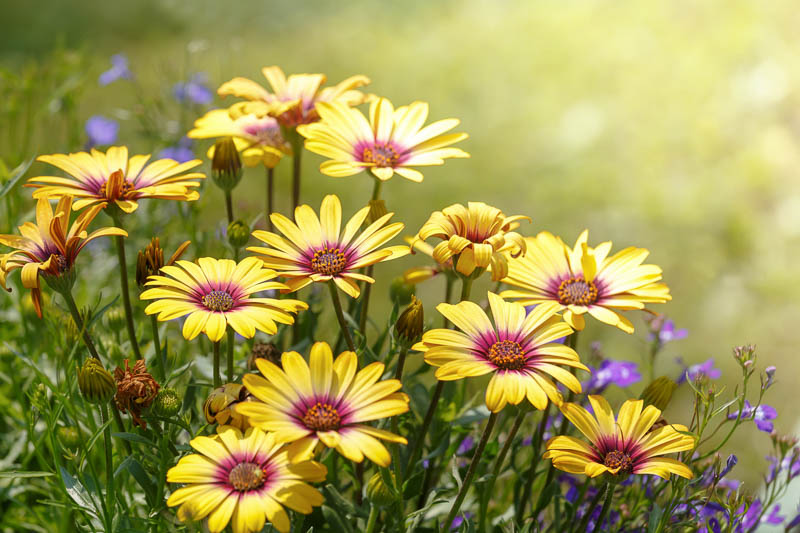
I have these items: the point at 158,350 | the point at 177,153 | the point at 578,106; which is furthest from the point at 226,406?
the point at 578,106

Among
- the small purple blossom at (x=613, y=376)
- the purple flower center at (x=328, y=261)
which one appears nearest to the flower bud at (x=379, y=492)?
the purple flower center at (x=328, y=261)

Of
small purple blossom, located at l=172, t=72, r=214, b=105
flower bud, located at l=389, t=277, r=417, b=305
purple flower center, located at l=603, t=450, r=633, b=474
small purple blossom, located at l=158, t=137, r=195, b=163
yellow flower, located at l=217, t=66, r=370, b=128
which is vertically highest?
small purple blossom, located at l=172, t=72, r=214, b=105

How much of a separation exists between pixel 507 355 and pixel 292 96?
44cm

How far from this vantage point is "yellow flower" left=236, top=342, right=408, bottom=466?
651mm

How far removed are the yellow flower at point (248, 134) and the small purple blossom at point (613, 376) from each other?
0.45 metres

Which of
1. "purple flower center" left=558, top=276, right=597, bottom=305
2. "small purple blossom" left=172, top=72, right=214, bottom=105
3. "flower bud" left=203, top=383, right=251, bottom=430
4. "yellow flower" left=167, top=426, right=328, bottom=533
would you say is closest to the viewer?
"yellow flower" left=167, top=426, right=328, bottom=533

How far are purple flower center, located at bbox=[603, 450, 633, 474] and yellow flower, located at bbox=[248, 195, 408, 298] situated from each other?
0.25 m

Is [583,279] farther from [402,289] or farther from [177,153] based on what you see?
[177,153]

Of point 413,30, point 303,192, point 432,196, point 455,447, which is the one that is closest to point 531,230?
point 432,196

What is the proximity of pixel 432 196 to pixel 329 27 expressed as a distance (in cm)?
105

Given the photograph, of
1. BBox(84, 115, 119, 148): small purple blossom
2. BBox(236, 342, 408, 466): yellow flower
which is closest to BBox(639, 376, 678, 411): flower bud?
BBox(236, 342, 408, 466): yellow flower

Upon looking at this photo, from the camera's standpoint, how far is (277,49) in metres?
3.00

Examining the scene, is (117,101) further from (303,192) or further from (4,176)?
(4,176)

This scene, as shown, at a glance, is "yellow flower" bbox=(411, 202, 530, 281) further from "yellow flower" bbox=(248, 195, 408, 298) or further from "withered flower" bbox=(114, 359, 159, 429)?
"withered flower" bbox=(114, 359, 159, 429)
